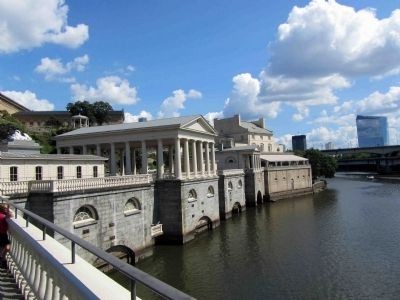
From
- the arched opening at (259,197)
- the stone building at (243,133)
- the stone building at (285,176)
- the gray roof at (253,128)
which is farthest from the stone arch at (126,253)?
the gray roof at (253,128)

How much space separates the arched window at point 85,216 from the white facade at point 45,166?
6607mm

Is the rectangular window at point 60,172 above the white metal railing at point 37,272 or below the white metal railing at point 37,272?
above

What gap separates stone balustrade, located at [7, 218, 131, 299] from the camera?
5.01m

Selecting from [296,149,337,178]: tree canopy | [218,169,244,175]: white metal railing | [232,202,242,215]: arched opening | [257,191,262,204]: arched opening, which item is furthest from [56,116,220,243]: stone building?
[296,149,337,178]: tree canopy

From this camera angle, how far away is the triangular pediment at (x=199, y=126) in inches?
1773

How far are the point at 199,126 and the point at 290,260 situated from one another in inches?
913

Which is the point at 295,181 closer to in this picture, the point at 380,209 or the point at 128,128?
the point at 380,209

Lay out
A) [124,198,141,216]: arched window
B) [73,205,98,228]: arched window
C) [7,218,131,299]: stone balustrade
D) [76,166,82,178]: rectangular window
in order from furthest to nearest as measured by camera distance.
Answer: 1. [76,166,82,178]: rectangular window
2. [124,198,141,216]: arched window
3. [73,205,98,228]: arched window
4. [7,218,131,299]: stone balustrade

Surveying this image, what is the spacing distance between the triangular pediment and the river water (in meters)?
12.7

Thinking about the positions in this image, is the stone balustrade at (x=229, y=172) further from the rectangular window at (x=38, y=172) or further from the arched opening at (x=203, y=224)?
the rectangular window at (x=38, y=172)

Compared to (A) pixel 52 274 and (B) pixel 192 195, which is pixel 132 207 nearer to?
(B) pixel 192 195

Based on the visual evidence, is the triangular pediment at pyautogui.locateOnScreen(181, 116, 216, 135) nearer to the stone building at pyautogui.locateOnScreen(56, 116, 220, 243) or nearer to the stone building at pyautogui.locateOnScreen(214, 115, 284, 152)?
the stone building at pyautogui.locateOnScreen(56, 116, 220, 243)

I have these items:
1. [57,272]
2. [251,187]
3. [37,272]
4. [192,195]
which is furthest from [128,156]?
[57,272]

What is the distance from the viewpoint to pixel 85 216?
2705 centimetres
